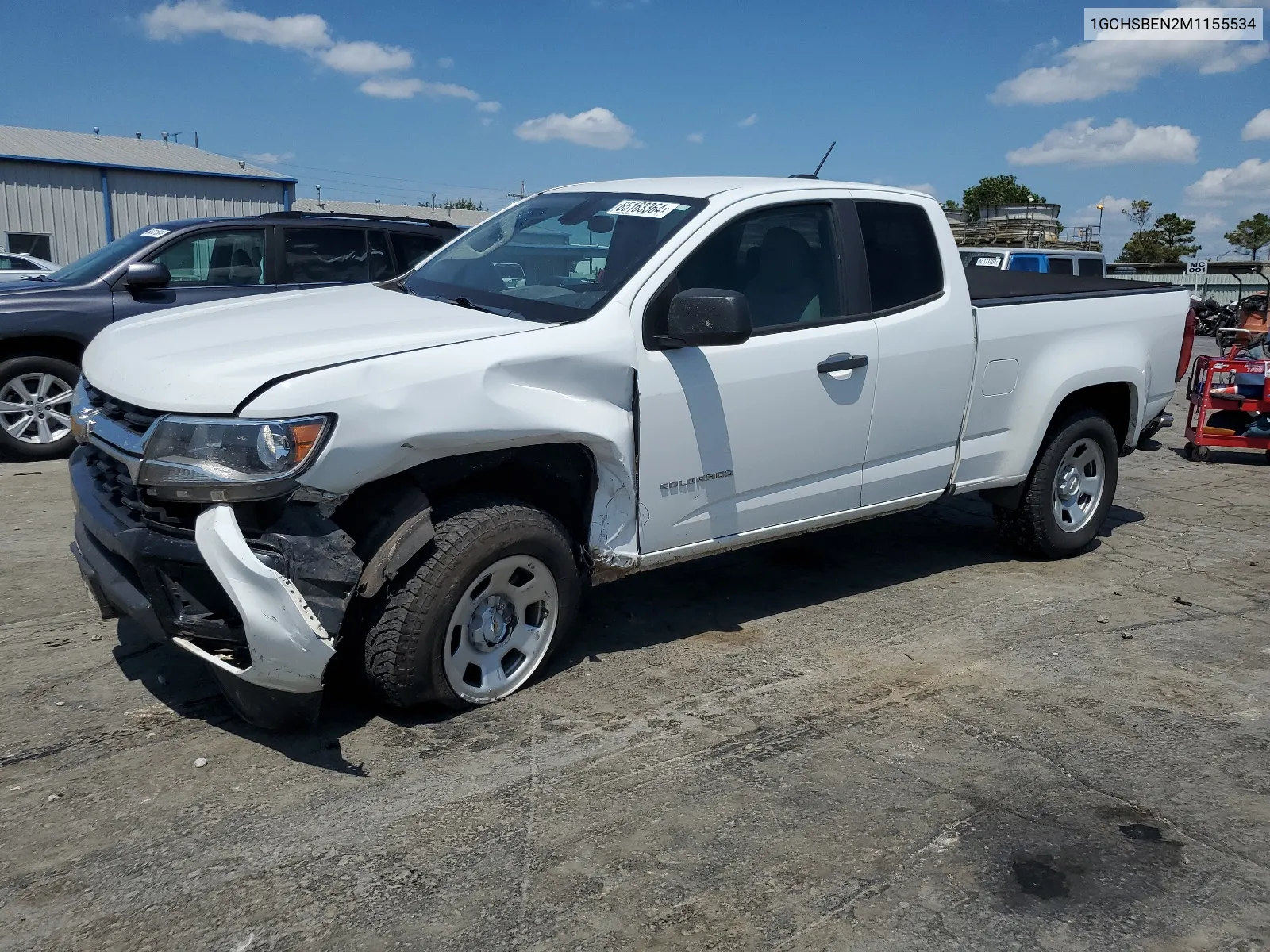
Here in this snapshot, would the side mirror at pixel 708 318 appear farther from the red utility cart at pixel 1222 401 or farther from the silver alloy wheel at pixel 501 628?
the red utility cart at pixel 1222 401

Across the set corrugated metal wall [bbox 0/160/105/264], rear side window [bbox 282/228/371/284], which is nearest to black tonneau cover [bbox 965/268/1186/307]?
rear side window [bbox 282/228/371/284]

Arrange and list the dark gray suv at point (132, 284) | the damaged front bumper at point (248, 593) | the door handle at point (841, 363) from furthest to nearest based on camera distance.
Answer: the dark gray suv at point (132, 284) < the door handle at point (841, 363) < the damaged front bumper at point (248, 593)

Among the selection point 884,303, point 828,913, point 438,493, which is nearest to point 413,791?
point 438,493

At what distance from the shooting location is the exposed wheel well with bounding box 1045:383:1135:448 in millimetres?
5812

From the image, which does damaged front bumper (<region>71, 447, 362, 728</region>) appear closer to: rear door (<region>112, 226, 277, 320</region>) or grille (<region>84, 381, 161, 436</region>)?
grille (<region>84, 381, 161, 436</region>)

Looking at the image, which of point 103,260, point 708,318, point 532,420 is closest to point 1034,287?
point 708,318

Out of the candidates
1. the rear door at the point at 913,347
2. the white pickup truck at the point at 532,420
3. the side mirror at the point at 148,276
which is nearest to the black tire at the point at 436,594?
the white pickup truck at the point at 532,420

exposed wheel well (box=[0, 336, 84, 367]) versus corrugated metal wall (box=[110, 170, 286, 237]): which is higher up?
corrugated metal wall (box=[110, 170, 286, 237])

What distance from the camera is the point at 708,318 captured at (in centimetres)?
392

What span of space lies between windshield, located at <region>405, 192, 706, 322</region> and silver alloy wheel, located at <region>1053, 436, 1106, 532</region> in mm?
2836

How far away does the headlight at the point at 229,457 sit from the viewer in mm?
3174

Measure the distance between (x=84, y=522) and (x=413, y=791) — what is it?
1.48 meters

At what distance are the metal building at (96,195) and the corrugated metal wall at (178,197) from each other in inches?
0.8

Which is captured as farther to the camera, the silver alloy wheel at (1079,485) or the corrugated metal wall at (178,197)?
the corrugated metal wall at (178,197)
